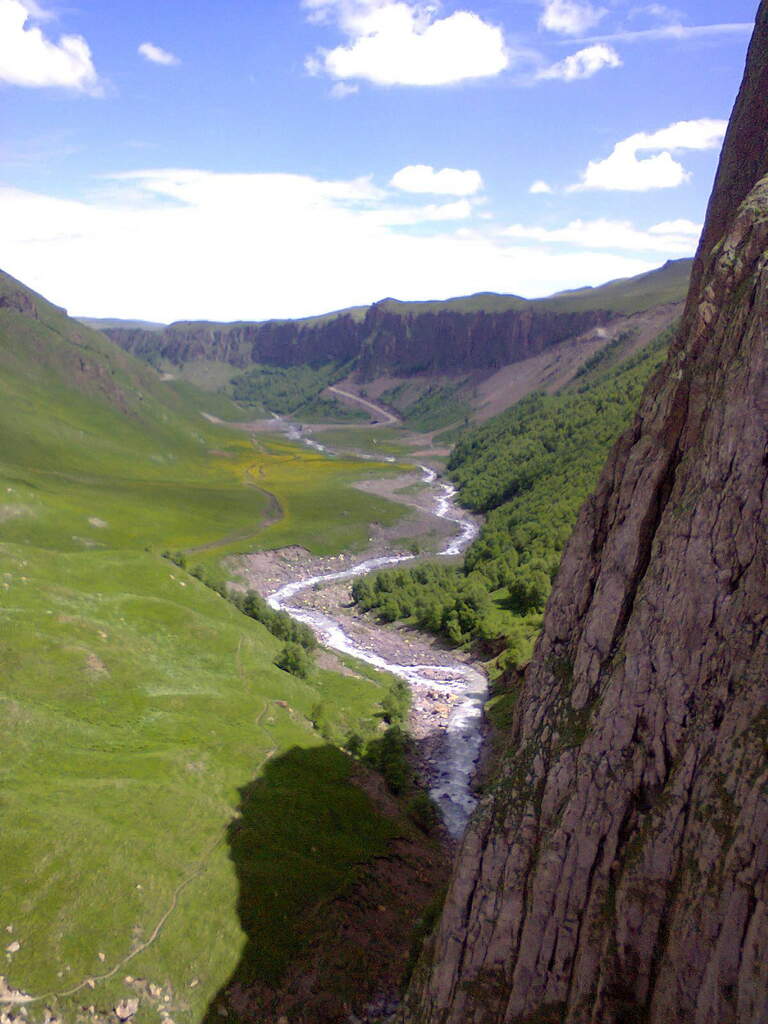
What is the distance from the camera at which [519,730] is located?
28.9 m

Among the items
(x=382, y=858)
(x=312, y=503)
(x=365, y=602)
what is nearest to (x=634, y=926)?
(x=382, y=858)

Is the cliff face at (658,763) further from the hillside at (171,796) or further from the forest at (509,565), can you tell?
the forest at (509,565)

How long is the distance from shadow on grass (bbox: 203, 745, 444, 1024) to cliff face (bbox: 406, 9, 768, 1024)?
9844 mm

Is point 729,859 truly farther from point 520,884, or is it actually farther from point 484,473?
point 484,473

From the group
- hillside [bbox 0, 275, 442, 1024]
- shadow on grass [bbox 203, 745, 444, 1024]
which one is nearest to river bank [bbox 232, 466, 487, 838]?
hillside [bbox 0, 275, 442, 1024]

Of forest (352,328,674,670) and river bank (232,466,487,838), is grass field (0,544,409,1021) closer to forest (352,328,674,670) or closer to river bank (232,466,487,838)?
river bank (232,466,487,838)

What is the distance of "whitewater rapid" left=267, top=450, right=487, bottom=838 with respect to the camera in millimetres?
54594

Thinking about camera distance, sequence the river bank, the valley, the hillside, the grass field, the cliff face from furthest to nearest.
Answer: the river bank, the valley, the grass field, the hillside, the cliff face

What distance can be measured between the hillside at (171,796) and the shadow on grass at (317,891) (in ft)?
0.47

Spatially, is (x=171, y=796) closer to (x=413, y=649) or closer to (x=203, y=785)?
(x=203, y=785)

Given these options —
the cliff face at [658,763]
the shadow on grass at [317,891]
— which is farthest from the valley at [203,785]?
the cliff face at [658,763]

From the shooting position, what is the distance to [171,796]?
138ft

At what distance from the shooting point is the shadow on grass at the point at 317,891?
33.4 meters

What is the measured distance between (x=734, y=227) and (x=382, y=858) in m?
40.5
